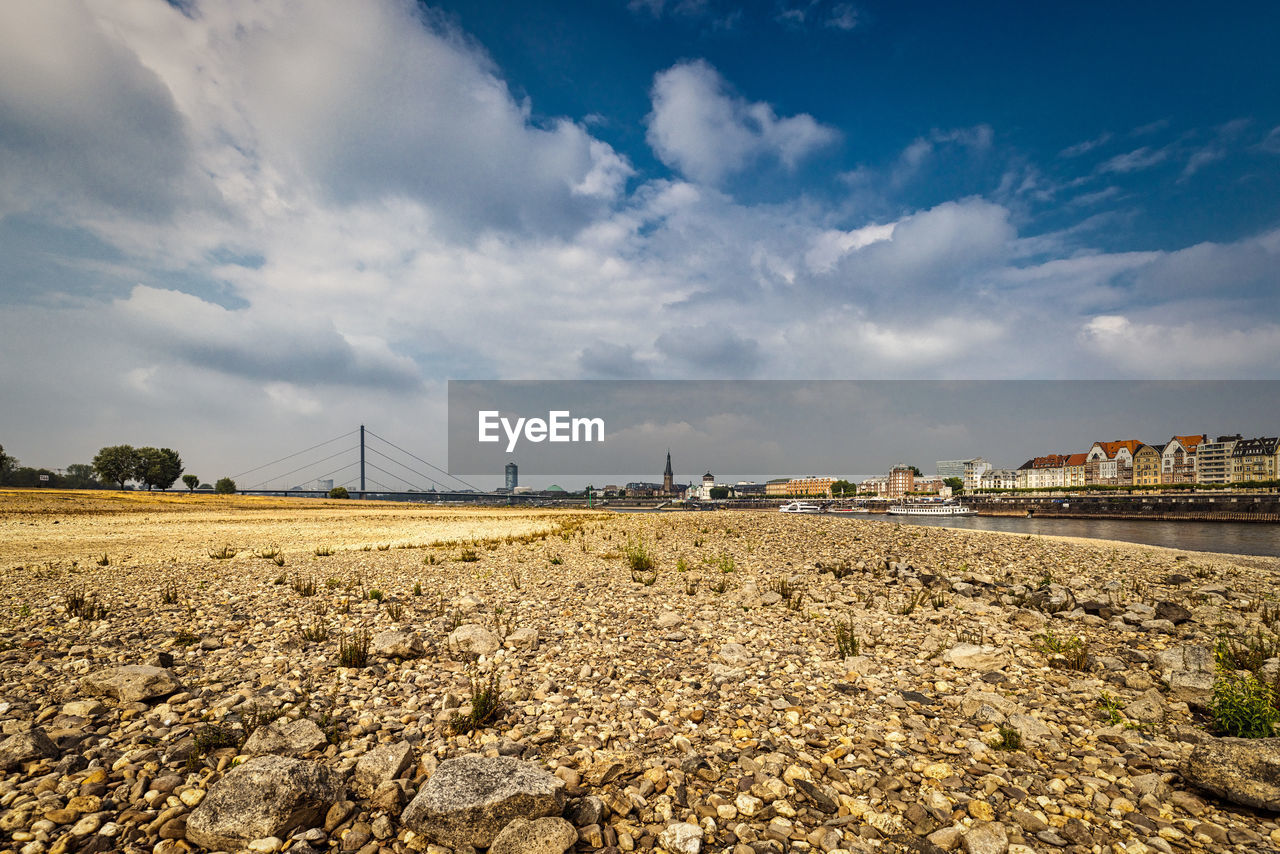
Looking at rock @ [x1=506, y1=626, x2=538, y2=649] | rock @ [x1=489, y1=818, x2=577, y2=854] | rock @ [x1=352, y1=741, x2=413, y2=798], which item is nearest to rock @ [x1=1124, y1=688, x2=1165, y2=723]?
rock @ [x1=489, y1=818, x2=577, y2=854]

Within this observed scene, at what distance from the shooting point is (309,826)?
4.30 meters

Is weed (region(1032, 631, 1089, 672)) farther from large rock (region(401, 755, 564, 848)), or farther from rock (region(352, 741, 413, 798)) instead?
rock (region(352, 741, 413, 798))

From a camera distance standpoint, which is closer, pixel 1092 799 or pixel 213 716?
pixel 1092 799

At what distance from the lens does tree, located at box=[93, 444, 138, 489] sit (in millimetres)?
106062

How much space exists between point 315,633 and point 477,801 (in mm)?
6147

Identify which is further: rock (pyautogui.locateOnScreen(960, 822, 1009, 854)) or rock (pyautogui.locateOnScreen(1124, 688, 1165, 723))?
rock (pyautogui.locateOnScreen(1124, 688, 1165, 723))

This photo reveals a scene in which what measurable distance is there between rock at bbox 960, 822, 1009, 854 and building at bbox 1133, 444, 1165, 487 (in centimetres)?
20800

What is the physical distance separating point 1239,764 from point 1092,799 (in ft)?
4.41

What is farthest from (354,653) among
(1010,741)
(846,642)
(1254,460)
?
(1254,460)

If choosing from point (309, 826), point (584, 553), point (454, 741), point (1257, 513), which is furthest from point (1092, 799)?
point (1257, 513)

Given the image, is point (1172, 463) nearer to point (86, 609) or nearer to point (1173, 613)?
point (1173, 613)

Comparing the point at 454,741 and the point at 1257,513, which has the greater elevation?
the point at 454,741

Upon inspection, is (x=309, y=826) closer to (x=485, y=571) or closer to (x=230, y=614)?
(x=230, y=614)

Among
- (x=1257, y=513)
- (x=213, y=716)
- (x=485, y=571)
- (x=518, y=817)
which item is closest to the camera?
(x=518, y=817)
